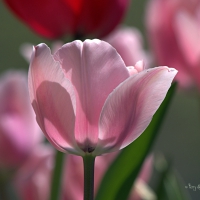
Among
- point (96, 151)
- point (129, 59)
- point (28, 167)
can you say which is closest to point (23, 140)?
point (28, 167)

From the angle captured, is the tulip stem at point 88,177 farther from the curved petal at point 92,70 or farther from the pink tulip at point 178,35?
the pink tulip at point 178,35

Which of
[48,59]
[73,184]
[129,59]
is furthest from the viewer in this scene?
[129,59]

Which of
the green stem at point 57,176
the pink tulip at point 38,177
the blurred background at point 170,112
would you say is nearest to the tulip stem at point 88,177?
the green stem at point 57,176

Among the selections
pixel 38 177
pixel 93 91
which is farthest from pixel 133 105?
pixel 38 177

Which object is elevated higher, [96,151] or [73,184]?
[96,151]

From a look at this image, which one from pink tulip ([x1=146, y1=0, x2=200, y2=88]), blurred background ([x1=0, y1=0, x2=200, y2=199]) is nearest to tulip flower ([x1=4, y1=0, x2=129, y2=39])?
pink tulip ([x1=146, y1=0, x2=200, y2=88])

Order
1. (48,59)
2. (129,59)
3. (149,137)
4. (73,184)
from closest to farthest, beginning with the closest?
(48,59) < (149,137) < (73,184) < (129,59)

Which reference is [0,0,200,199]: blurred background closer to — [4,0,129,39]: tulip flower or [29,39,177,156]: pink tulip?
[4,0,129,39]: tulip flower

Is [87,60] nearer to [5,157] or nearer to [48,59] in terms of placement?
[48,59]

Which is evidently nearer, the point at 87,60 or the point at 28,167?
the point at 87,60
